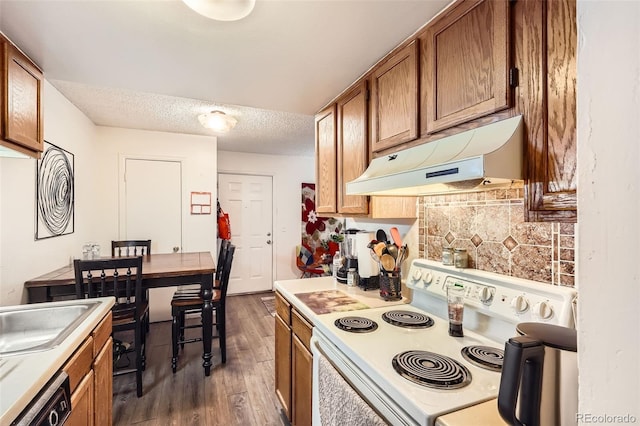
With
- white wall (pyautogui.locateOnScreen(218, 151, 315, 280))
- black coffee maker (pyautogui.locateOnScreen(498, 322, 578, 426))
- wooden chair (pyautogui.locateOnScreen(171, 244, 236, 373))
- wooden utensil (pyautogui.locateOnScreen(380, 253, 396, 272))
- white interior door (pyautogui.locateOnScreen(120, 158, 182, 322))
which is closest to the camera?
black coffee maker (pyautogui.locateOnScreen(498, 322, 578, 426))

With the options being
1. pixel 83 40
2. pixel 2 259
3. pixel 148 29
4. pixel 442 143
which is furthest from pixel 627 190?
pixel 2 259

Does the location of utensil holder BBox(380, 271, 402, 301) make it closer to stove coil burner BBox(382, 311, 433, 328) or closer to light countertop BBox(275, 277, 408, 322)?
light countertop BBox(275, 277, 408, 322)

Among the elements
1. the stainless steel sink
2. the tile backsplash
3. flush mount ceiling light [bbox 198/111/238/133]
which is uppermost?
flush mount ceiling light [bbox 198/111/238/133]

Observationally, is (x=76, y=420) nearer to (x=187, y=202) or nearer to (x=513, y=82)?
(x=513, y=82)

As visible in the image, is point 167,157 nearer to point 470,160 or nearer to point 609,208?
point 470,160

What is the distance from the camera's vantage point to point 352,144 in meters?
1.88

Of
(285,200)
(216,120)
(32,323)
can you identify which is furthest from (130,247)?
(285,200)

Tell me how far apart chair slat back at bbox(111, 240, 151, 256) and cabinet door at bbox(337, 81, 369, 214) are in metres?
2.49

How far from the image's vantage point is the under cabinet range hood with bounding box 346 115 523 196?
87 cm

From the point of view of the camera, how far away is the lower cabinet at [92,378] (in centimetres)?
113

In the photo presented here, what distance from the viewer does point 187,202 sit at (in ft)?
12.8

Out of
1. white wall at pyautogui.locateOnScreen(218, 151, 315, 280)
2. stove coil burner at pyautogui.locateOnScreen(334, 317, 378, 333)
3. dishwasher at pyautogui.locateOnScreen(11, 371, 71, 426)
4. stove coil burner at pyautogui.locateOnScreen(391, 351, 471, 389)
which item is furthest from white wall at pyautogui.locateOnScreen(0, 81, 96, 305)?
white wall at pyautogui.locateOnScreen(218, 151, 315, 280)

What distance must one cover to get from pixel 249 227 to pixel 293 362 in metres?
3.50

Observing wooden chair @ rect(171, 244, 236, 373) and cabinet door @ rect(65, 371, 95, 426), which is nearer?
cabinet door @ rect(65, 371, 95, 426)
